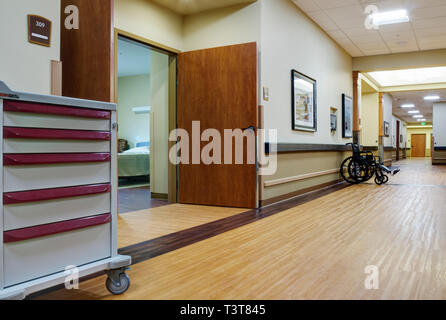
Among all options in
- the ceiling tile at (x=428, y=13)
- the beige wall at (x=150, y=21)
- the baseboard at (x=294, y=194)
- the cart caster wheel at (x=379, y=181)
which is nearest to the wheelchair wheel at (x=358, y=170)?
the cart caster wheel at (x=379, y=181)

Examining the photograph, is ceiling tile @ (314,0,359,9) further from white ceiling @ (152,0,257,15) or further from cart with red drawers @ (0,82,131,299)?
cart with red drawers @ (0,82,131,299)

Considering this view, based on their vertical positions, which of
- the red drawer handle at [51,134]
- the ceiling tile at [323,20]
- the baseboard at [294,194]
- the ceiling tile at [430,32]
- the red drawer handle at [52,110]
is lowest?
the baseboard at [294,194]

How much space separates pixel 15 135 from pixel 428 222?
384cm

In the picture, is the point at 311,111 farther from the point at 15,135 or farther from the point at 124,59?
the point at 15,135

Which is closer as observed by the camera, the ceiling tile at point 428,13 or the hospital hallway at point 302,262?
the hospital hallway at point 302,262

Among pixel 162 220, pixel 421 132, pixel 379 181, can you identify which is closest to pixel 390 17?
pixel 379 181

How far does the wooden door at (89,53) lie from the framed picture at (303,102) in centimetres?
397

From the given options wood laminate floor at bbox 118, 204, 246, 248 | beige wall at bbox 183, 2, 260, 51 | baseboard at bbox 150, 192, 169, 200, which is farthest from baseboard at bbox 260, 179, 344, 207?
beige wall at bbox 183, 2, 260, 51

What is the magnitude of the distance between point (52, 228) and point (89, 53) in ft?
3.64

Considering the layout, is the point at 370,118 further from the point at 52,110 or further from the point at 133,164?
the point at 52,110

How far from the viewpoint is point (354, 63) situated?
929cm

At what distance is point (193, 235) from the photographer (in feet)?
10.8

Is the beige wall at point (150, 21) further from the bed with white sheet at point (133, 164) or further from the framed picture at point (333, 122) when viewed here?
the framed picture at point (333, 122)

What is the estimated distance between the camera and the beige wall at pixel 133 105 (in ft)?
34.2
